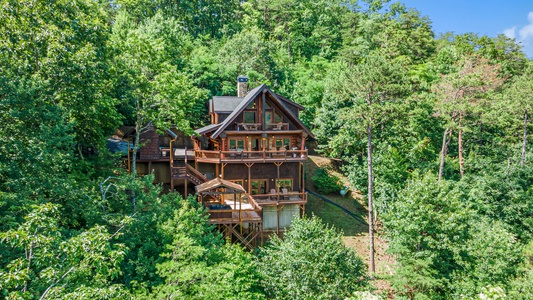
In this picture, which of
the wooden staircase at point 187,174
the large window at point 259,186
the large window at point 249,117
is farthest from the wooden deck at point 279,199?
the large window at point 249,117

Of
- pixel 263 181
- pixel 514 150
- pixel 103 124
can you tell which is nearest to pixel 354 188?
pixel 263 181

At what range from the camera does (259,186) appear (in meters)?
27.4

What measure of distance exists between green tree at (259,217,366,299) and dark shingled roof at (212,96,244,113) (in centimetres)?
1315

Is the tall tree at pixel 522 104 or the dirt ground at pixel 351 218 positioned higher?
the tall tree at pixel 522 104

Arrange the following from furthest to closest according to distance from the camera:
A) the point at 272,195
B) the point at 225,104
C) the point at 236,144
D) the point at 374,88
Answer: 1. the point at 225,104
2. the point at 236,144
3. the point at 272,195
4. the point at 374,88

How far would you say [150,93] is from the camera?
2172 centimetres

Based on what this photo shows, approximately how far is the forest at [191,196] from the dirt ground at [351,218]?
1.22 metres

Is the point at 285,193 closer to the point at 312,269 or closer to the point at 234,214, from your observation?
the point at 234,214

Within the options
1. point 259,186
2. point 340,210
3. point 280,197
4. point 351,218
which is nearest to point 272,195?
point 280,197

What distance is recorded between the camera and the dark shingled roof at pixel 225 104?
28891 millimetres

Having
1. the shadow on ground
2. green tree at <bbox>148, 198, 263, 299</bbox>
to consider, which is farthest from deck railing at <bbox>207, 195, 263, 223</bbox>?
the shadow on ground

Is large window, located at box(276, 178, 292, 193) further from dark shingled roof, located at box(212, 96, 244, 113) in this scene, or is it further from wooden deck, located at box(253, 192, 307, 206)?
dark shingled roof, located at box(212, 96, 244, 113)

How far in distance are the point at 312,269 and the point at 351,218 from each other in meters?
12.2

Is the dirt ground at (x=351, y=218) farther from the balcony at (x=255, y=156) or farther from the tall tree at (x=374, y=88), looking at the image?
the balcony at (x=255, y=156)
